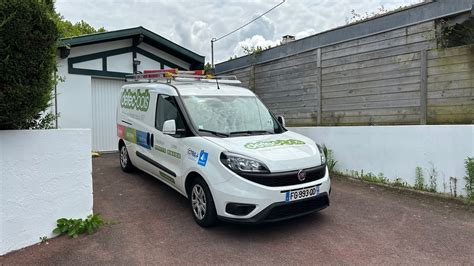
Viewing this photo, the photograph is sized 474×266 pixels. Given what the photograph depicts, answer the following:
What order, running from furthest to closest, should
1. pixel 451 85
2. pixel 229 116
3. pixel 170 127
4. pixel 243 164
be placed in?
pixel 451 85
pixel 229 116
pixel 170 127
pixel 243 164

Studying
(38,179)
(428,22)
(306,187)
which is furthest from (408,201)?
(38,179)

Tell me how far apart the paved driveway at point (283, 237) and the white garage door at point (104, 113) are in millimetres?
4959

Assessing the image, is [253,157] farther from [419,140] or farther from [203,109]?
[419,140]

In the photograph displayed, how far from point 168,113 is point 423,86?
4548mm

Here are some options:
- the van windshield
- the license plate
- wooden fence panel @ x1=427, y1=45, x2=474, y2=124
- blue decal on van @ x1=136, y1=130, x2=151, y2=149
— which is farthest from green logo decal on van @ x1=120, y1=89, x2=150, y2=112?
wooden fence panel @ x1=427, y1=45, x2=474, y2=124

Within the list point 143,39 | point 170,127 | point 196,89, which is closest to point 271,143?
point 170,127

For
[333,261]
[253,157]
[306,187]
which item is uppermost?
[253,157]

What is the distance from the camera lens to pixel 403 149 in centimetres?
643

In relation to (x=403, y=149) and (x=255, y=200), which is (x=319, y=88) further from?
(x=255, y=200)

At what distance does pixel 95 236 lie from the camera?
4.34 m

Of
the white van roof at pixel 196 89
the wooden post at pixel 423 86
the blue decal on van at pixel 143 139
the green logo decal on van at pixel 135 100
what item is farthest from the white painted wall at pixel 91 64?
the wooden post at pixel 423 86

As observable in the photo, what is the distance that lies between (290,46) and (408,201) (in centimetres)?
502

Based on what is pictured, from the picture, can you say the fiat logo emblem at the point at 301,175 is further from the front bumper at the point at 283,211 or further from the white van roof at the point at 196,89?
Result: the white van roof at the point at 196,89

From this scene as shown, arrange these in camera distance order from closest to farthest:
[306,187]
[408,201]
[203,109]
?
[306,187] → [203,109] → [408,201]
